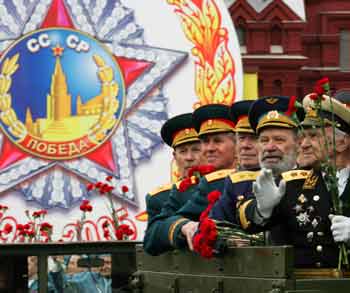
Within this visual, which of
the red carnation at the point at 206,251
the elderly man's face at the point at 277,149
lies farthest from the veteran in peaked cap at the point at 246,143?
the red carnation at the point at 206,251

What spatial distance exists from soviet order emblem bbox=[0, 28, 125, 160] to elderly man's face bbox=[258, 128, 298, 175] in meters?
15.4

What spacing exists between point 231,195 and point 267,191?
3.61 ft

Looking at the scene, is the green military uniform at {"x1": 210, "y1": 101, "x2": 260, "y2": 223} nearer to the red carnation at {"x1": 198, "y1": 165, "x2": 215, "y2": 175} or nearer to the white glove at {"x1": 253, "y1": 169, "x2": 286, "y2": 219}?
the red carnation at {"x1": 198, "y1": 165, "x2": 215, "y2": 175}

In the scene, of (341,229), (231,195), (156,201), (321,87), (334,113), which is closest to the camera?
(341,229)

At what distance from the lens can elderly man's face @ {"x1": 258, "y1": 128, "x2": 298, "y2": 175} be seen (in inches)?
297

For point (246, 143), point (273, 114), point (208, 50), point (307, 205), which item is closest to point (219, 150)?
point (246, 143)

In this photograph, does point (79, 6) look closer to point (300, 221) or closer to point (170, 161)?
point (170, 161)

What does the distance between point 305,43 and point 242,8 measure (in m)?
2.46

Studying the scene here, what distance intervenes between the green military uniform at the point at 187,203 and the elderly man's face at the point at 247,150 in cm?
21

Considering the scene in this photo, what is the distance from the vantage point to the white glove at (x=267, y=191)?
6.76 m

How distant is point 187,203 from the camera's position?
340 inches

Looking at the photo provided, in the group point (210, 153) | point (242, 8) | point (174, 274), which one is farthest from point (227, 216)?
point (242, 8)

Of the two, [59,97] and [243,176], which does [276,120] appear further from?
[59,97]

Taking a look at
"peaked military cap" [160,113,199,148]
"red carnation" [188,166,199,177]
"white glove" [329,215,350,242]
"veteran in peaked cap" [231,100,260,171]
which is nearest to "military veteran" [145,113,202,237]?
"peaked military cap" [160,113,199,148]
